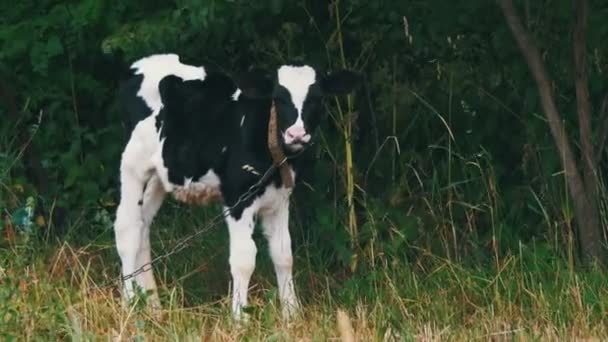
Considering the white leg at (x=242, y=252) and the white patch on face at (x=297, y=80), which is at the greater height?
the white patch on face at (x=297, y=80)

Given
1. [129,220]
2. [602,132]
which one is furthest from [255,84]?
[602,132]

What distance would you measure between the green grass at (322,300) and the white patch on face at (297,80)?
3.10 ft

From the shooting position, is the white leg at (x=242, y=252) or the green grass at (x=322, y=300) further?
the white leg at (x=242, y=252)

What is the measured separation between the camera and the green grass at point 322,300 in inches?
302

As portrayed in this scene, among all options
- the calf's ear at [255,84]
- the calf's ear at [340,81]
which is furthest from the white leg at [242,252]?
the calf's ear at [340,81]

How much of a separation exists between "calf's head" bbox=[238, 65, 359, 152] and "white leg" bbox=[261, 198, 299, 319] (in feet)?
1.60

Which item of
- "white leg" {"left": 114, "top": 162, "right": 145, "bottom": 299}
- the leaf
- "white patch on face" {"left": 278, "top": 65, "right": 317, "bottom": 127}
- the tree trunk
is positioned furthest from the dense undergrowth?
"white patch on face" {"left": 278, "top": 65, "right": 317, "bottom": 127}

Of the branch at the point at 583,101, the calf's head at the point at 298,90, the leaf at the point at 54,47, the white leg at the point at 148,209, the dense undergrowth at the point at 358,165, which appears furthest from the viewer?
the leaf at the point at 54,47

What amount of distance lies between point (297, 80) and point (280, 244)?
85cm

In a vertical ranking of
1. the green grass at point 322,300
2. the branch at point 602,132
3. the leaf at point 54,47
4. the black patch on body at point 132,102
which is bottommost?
the green grass at point 322,300

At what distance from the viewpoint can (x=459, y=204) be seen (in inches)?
383

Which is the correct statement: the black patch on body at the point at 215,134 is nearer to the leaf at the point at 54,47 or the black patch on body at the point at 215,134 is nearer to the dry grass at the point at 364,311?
the dry grass at the point at 364,311

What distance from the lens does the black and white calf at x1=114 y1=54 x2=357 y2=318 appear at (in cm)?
873

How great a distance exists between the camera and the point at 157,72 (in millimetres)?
9492
